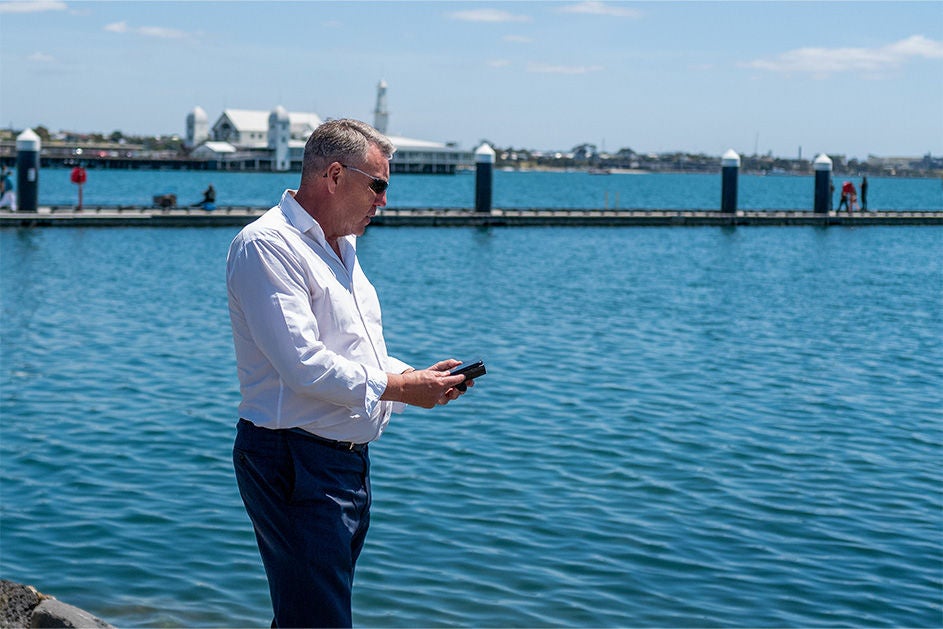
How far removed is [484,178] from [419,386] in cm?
3901

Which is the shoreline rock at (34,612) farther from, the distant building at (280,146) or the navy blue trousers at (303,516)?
the distant building at (280,146)

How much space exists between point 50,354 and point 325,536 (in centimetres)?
1373

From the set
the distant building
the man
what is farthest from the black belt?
the distant building

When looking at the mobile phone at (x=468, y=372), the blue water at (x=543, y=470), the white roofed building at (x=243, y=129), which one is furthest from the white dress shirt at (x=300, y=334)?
the white roofed building at (x=243, y=129)

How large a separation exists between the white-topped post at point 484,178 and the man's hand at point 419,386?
38590 mm

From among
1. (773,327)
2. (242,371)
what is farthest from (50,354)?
(242,371)

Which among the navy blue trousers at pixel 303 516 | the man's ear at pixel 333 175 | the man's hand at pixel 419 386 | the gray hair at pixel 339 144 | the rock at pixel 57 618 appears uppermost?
the gray hair at pixel 339 144

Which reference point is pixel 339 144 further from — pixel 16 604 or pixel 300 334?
pixel 16 604

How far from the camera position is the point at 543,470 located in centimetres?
1056

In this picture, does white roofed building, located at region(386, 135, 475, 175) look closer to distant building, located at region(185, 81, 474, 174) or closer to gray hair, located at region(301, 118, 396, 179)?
distant building, located at region(185, 81, 474, 174)

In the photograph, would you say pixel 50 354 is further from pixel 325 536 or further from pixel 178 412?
pixel 325 536

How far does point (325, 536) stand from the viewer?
11.9 ft

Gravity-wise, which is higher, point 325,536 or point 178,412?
point 325,536

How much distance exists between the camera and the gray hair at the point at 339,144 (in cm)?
367
